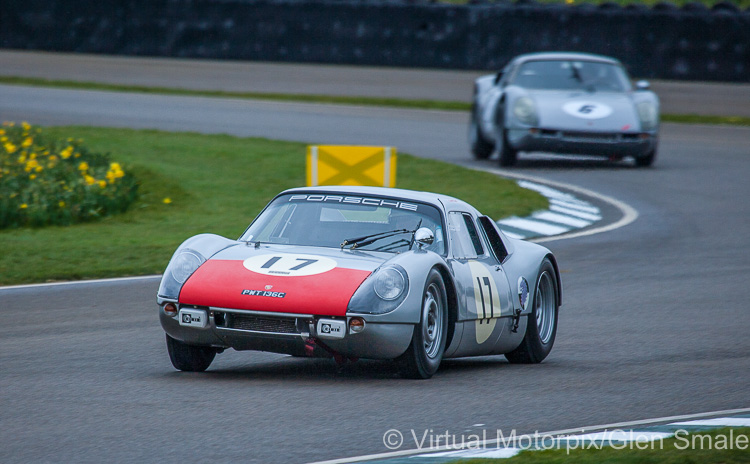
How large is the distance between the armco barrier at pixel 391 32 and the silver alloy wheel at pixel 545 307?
2039cm

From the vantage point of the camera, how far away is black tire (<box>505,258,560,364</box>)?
8.03m

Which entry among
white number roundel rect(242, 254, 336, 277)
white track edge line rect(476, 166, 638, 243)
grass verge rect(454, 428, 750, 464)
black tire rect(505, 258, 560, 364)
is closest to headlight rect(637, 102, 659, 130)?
white track edge line rect(476, 166, 638, 243)

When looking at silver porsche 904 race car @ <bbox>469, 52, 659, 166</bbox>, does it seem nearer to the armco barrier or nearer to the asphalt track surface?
the asphalt track surface

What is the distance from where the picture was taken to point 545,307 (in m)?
8.41

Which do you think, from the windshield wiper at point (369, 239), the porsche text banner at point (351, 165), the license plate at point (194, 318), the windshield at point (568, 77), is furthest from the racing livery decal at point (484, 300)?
the windshield at point (568, 77)

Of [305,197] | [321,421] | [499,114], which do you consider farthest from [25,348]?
[499,114]

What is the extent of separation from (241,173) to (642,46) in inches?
520

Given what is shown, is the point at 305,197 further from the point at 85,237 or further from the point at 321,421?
the point at 85,237

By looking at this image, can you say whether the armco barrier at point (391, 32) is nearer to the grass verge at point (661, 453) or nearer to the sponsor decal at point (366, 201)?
the sponsor decal at point (366, 201)

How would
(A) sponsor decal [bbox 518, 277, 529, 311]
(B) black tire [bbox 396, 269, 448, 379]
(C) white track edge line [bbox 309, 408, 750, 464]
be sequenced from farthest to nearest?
(A) sponsor decal [bbox 518, 277, 529, 311] → (B) black tire [bbox 396, 269, 448, 379] → (C) white track edge line [bbox 309, 408, 750, 464]

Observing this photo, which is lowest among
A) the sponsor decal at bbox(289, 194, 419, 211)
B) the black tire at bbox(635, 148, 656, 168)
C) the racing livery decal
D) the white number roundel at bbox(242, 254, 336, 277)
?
the black tire at bbox(635, 148, 656, 168)

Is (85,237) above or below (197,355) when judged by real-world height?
below

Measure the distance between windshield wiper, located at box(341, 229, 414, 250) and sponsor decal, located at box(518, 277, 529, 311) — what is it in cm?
101

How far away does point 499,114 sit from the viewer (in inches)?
760
